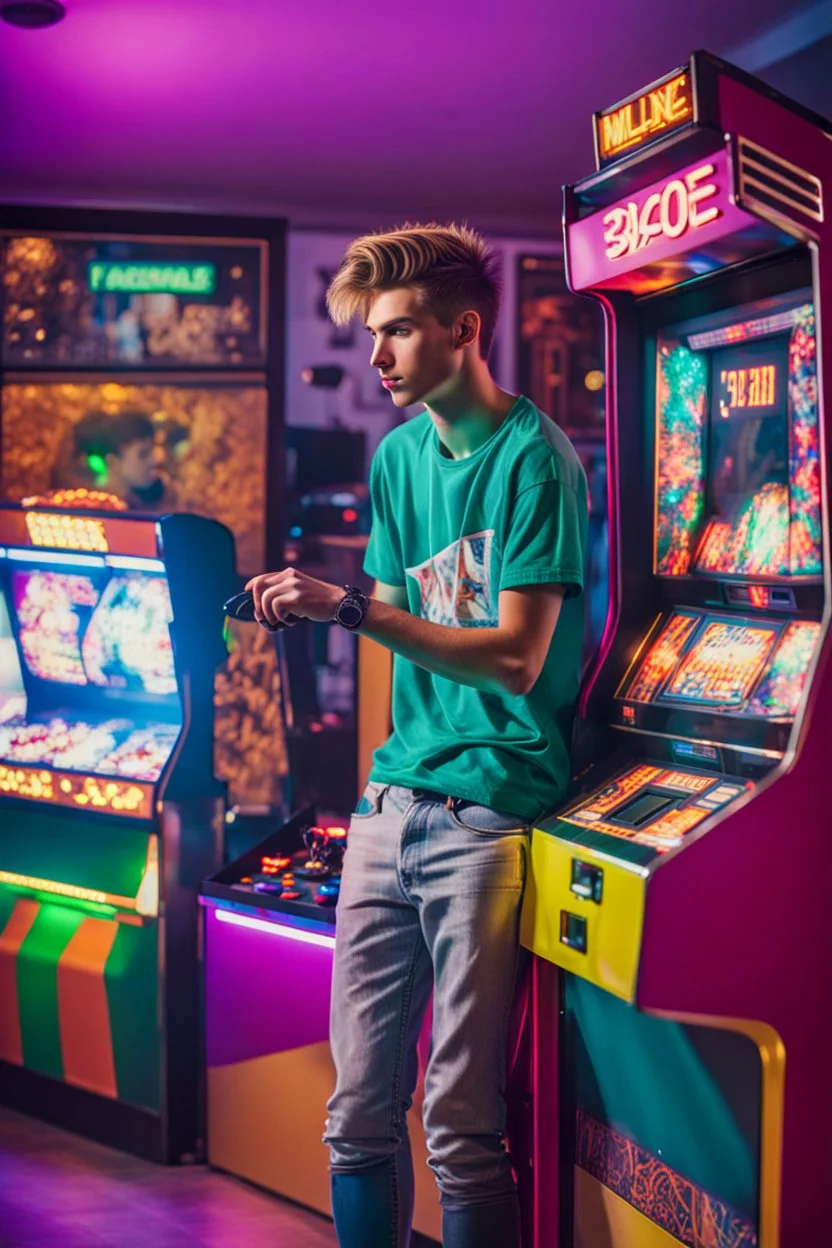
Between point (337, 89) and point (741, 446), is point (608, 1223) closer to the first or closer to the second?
point (741, 446)

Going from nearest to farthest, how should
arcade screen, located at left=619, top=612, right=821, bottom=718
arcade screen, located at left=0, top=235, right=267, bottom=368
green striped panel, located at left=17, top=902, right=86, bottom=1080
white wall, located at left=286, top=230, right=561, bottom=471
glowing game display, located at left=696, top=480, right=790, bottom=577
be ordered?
1. arcade screen, located at left=619, top=612, right=821, bottom=718
2. glowing game display, located at left=696, top=480, right=790, bottom=577
3. green striped panel, located at left=17, top=902, right=86, bottom=1080
4. arcade screen, located at left=0, top=235, right=267, bottom=368
5. white wall, located at left=286, top=230, right=561, bottom=471

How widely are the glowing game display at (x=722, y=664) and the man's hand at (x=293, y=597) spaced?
530 millimetres

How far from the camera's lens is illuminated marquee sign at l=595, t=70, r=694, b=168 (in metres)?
1.66

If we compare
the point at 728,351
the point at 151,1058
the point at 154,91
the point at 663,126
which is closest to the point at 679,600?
the point at 728,351

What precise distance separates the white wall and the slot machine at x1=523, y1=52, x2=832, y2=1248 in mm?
4989

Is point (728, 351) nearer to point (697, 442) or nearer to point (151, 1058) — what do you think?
point (697, 442)

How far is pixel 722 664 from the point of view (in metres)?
1.83

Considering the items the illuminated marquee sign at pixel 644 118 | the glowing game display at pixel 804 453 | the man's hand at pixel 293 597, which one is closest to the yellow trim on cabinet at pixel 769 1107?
the glowing game display at pixel 804 453

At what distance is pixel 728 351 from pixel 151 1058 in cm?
192

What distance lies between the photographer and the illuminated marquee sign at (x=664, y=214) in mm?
1677

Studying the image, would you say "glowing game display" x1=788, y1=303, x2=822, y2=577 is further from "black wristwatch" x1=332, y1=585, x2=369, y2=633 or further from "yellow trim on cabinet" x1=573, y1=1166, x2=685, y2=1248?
"yellow trim on cabinet" x1=573, y1=1166, x2=685, y2=1248

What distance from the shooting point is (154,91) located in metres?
4.43

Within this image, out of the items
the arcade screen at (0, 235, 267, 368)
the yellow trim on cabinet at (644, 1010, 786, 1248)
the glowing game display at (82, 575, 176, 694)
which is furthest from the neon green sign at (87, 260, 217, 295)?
the yellow trim on cabinet at (644, 1010, 786, 1248)

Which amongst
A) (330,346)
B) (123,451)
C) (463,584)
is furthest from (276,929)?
(330,346)
